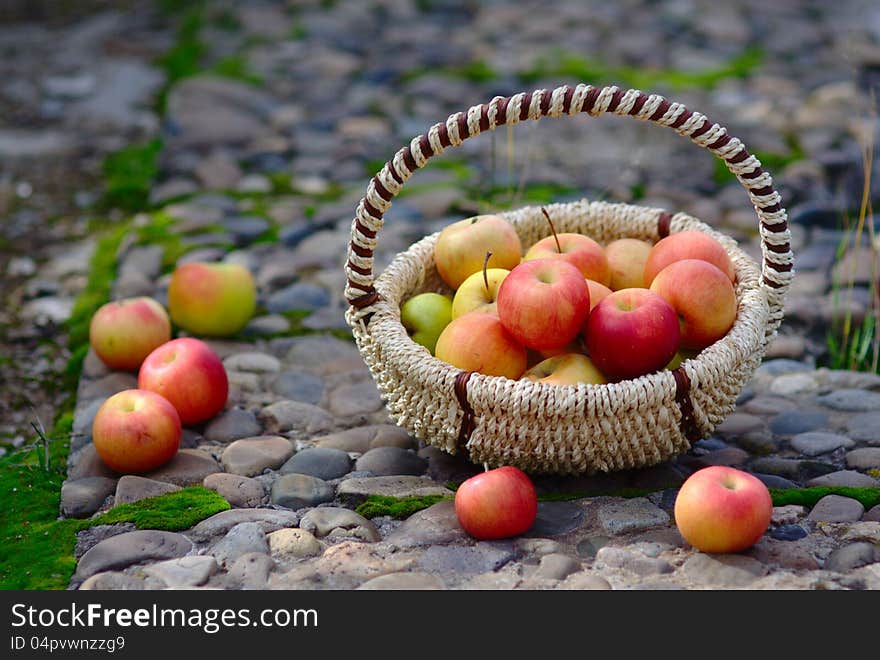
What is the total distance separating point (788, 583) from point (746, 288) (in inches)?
34.5

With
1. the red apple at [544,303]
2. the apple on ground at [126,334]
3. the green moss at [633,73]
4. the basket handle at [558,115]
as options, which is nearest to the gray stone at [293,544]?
the basket handle at [558,115]

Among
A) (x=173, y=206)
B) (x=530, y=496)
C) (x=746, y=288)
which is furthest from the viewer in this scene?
(x=173, y=206)

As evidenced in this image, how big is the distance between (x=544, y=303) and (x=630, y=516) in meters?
0.55

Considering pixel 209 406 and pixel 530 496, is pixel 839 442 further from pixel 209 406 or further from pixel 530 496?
pixel 209 406

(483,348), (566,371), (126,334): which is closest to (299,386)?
(126,334)

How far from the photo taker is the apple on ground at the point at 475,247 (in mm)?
2934

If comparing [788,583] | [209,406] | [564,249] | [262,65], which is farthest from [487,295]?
[262,65]

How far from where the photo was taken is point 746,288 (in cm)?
278

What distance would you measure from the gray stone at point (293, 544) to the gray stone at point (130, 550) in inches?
7.9

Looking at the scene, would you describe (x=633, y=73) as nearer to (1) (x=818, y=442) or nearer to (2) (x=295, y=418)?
(1) (x=818, y=442)

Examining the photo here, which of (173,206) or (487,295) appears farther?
(173,206)

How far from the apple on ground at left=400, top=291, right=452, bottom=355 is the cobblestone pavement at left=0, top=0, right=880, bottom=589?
321 mm

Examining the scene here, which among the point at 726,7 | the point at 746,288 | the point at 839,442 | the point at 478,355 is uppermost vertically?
the point at 726,7

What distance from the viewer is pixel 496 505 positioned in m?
2.38
